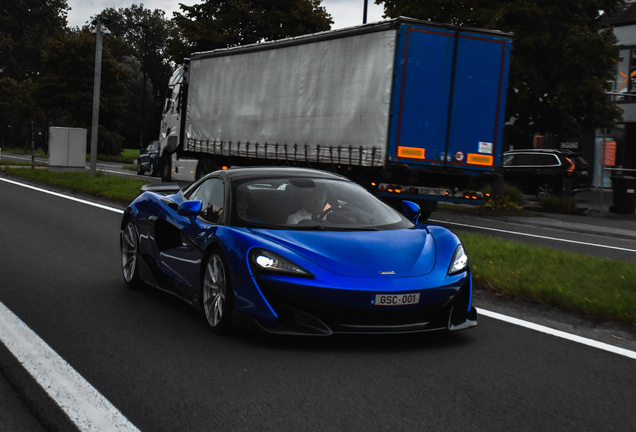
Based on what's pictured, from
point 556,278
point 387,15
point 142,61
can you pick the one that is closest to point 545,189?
point 387,15

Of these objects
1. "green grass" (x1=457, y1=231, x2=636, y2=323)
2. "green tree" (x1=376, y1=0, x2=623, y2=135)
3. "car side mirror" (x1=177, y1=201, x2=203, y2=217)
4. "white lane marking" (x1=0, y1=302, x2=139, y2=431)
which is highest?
"green tree" (x1=376, y1=0, x2=623, y2=135)

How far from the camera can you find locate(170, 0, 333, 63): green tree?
4019cm

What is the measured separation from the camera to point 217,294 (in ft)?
19.0

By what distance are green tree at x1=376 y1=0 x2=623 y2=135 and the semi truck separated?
6.62 m

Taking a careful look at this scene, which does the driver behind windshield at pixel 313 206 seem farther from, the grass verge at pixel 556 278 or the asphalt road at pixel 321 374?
the grass verge at pixel 556 278

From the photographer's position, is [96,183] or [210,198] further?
[96,183]

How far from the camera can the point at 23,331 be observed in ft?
18.8

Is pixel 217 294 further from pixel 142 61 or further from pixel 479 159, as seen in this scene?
pixel 142 61

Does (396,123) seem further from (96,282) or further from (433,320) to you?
(433,320)

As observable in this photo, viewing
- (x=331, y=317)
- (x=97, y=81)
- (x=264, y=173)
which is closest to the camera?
(x=331, y=317)

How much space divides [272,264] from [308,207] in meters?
1.11

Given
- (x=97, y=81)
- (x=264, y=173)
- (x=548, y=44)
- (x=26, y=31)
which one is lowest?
(x=264, y=173)

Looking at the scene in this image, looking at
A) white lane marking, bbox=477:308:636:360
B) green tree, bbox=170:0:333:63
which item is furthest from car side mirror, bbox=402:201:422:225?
green tree, bbox=170:0:333:63

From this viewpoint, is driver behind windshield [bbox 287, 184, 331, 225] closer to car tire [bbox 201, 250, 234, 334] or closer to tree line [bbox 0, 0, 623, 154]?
car tire [bbox 201, 250, 234, 334]
